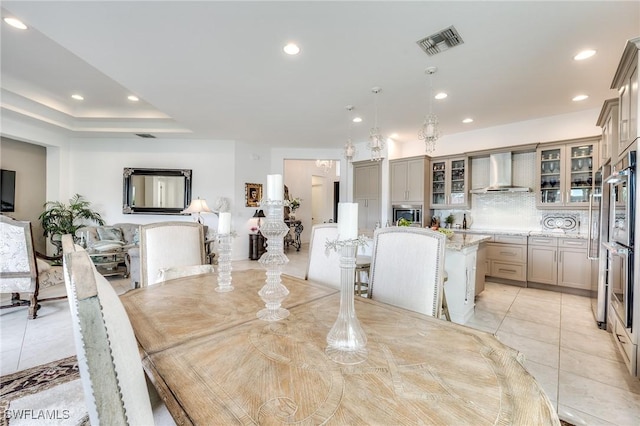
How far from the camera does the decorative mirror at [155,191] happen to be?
5.94 m

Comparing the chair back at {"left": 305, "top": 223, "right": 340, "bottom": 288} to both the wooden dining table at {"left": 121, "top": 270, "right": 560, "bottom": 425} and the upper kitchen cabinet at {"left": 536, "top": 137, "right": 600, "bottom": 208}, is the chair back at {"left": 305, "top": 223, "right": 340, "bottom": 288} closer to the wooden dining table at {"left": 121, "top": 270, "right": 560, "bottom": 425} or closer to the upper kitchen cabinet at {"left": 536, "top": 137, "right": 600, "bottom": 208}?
the wooden dining table at {"left": 121, "top": 270, "right": 560, "bottom": 425}

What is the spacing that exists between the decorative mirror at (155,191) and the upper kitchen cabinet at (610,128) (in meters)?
6.61

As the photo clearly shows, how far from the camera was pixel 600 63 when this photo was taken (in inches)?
111

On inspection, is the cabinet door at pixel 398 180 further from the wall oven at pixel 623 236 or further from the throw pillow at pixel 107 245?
the throw pillow at pixel 107 245

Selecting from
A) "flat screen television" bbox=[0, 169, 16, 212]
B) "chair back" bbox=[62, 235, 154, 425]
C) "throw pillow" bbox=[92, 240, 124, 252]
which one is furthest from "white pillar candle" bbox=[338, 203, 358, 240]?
"flat screen television" bbox=[0, 169, 16, 212]

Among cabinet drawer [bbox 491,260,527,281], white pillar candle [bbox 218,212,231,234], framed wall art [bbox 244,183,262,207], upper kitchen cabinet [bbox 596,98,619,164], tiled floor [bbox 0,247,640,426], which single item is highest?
upper kitchen cabinet [bbox 596,98,619,164]

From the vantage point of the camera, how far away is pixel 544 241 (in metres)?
4.07

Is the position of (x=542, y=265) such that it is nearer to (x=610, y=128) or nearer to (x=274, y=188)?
(x=610, y=128)

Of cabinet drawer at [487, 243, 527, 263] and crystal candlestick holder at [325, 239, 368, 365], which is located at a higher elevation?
crystal candlestick holder at [325, 239, 368, 365]

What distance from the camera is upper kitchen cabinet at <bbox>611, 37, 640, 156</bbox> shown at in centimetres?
183

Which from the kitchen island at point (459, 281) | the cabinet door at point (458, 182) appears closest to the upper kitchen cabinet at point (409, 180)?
the cabinet door at point (458, 182)

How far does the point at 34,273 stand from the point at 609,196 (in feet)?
19.1

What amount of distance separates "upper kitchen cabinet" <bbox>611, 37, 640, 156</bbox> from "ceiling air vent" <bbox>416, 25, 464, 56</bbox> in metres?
1.13

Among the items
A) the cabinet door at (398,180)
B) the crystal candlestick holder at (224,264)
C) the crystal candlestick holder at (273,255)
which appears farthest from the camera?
the cabinet door at (398,180)
